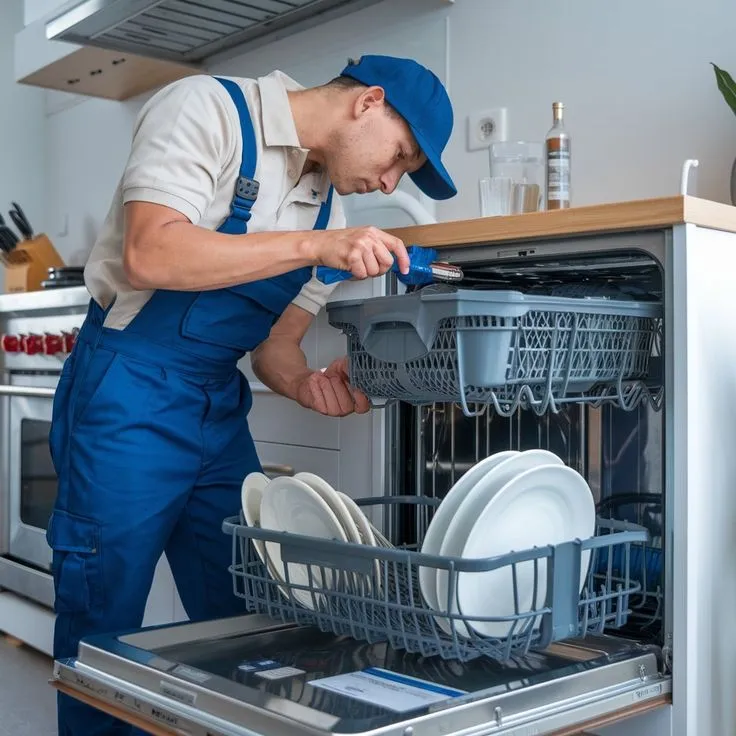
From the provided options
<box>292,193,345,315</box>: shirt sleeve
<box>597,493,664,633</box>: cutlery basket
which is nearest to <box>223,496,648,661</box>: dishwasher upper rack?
<box>597,493,664,633</box>: cutlery basket

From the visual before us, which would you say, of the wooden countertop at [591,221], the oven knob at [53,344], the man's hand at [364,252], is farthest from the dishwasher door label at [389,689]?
the oven knob at [53,344]

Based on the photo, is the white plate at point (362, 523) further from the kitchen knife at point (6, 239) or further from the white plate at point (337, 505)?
the kitchen knife at point (6, 239)

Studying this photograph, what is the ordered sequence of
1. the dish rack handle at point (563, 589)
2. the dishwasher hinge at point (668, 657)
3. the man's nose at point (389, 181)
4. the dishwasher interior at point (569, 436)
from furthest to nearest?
the man's nose at point (389, 181)
the dishwasher interior at point (569, 436)
the dishwasher hinge at point (668, 657)
the dish rack handle at point (563, 589)

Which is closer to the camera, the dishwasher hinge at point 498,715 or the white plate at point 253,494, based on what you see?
the dishwasher hinge at point 498,715

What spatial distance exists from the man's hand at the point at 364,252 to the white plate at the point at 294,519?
0.28 m

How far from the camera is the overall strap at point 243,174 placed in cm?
149

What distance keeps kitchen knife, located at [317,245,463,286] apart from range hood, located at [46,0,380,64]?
1.33 m

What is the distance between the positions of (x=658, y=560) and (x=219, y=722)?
725 mm

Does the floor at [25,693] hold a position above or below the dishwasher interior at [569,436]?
below

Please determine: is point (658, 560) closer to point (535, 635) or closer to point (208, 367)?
point (535, 635)

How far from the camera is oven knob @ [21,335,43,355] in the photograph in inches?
109

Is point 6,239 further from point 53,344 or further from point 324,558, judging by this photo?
point 324,558

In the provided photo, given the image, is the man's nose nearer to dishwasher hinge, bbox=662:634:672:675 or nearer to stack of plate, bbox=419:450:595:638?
stack of plate, bbox=419:450:595:638

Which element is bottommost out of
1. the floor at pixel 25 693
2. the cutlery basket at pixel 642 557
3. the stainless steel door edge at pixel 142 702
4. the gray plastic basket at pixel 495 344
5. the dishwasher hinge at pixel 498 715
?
the floor at pixel 25 693
